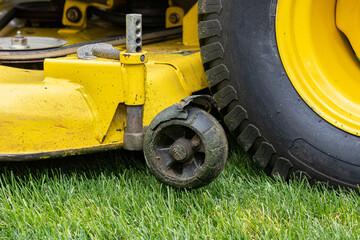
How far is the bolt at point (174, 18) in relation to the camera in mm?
2234

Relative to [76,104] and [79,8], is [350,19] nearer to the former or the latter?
[76,104]

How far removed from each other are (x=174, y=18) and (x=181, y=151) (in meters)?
0.96

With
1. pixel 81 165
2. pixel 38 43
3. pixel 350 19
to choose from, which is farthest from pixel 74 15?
pixel 350 19

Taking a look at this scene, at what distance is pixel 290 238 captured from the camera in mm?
1308

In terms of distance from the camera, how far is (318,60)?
5.28 ft

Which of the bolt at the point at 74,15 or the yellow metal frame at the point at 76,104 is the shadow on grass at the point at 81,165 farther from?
the bolt at the point at 74,15

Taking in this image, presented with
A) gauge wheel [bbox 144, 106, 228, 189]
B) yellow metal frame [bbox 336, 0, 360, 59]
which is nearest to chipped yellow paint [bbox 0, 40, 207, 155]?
gauge wheel [bbox 144, 106, 228, 189]

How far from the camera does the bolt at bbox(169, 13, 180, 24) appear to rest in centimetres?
223

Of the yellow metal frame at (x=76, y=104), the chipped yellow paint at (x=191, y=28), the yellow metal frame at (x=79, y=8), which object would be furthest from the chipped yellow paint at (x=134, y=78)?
the yellow metal frame at (x=79, y=8)

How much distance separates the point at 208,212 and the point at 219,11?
570 millimetres

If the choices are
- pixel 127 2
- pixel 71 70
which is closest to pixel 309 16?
pixel 71 70

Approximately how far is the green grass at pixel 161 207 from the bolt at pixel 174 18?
29.0 inches

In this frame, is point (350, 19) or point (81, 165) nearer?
point (350, 19)

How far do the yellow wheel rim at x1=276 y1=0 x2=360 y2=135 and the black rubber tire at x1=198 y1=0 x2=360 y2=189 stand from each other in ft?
0.07
